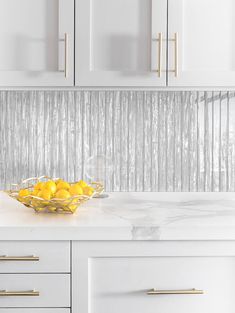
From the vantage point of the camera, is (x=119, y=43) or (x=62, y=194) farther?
(x=119, y=43)

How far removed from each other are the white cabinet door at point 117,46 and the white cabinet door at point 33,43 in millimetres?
67

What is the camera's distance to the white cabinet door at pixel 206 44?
1.94 meters

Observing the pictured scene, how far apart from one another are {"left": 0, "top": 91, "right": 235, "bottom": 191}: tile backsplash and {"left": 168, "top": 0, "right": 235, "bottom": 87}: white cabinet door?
347 millimetres

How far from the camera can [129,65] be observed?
1942mm

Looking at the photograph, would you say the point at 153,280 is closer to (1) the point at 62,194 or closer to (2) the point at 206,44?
(1) the point at 62,194

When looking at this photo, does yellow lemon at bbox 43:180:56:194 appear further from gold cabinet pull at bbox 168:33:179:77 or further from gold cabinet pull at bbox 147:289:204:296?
gold cabinet pull at bbox 168:33:179:77

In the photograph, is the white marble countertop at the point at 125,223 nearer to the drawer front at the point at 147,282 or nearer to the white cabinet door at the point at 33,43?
the drawer front at the point at 147,282

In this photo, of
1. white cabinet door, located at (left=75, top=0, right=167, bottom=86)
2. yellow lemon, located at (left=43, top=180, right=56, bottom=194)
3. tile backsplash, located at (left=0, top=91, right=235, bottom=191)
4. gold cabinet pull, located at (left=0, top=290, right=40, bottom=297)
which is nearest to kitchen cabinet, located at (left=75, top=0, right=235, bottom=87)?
white cabinet door, located at (left=75, top=0, right=167, bottom=86)

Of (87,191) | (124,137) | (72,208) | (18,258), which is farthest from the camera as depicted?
(124,137)

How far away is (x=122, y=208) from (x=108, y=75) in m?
0.52

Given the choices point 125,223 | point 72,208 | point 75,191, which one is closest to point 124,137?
point 75,191

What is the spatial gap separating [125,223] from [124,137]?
81 centimetres

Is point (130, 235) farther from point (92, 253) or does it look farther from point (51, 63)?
point (51, 63)

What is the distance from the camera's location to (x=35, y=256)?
1495 mm
